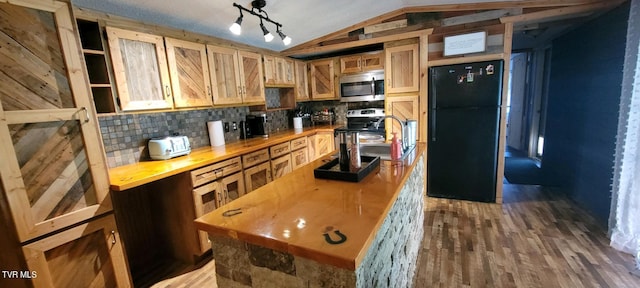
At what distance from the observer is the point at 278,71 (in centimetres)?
383

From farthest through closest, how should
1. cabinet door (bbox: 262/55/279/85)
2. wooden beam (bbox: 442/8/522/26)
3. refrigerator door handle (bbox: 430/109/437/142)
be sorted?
cabinet door (bbox: 262/55/279/85)
refrigerator door handle (bbox: 430/109/437/142)
wooden beam (bbox: 442/8/522/26)

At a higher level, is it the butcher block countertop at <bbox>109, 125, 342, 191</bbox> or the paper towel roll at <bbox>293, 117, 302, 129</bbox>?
the paper towel roll at <bbox>293, 117, 302, 129</bbox>

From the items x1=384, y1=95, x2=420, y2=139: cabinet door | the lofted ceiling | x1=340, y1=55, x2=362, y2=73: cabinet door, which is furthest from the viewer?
x1=340, y1=55, x2=362, y2=73: cabinet door

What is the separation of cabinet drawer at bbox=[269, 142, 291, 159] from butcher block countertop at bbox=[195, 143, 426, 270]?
5.55 ft

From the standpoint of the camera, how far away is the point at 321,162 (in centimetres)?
190

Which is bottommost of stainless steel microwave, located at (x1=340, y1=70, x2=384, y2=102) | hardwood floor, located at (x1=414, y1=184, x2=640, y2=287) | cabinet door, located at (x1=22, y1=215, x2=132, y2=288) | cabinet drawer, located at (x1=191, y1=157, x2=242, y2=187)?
hardwood floor, located at (x1=414, y1=184, x2=640, y2=287)

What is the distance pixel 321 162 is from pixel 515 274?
1762 mm

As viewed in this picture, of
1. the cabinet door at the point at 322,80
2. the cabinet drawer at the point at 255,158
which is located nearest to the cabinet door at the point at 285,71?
the cabinet door at the point at 322,80

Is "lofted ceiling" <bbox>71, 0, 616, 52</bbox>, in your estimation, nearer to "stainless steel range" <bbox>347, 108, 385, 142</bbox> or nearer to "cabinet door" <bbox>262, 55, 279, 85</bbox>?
"cabinet door" <bbox>262, 55, 279, 85</bbox>

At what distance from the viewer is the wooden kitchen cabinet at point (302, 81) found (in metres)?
A: 4.27

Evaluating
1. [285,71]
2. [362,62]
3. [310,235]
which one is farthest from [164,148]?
A: [362,62]

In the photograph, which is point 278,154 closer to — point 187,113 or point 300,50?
point 187,113

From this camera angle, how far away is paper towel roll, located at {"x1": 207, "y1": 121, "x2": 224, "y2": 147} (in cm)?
304

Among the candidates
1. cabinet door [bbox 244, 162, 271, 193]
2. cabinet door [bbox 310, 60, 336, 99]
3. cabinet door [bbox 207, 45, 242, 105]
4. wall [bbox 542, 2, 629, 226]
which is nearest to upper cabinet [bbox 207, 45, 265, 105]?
cabinet door [bbox 207, 45, 242, 105]
